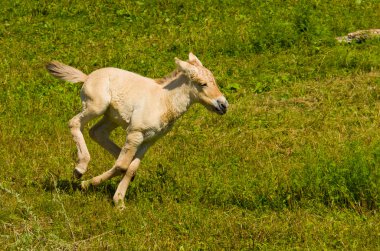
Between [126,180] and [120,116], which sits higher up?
[120,116]

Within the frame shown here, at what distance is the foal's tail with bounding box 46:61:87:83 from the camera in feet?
37.8

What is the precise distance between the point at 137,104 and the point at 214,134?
3.17 meters

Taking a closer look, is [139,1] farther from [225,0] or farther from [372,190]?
[372,190]

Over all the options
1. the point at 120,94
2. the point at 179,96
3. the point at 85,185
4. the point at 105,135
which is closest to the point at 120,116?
the point at 120,94

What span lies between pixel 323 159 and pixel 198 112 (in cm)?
358

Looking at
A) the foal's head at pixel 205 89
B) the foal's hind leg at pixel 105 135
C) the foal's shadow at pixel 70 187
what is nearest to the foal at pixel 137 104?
the foal's head at pixel 205 89

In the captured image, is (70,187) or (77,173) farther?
(70,187)

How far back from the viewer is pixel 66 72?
37.9ft

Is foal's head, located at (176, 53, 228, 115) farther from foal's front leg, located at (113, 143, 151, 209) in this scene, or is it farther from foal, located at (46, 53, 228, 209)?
foal's front leg, located at (113, 143, 151, 209)

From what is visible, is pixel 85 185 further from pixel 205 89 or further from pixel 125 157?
pixel 205 89

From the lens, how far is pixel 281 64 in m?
16.6

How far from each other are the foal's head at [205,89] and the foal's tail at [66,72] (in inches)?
59.7

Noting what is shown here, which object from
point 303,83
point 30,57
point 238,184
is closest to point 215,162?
point 238,184

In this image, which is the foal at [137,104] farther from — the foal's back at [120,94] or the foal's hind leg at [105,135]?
the foal's hind leg at [105,135]
